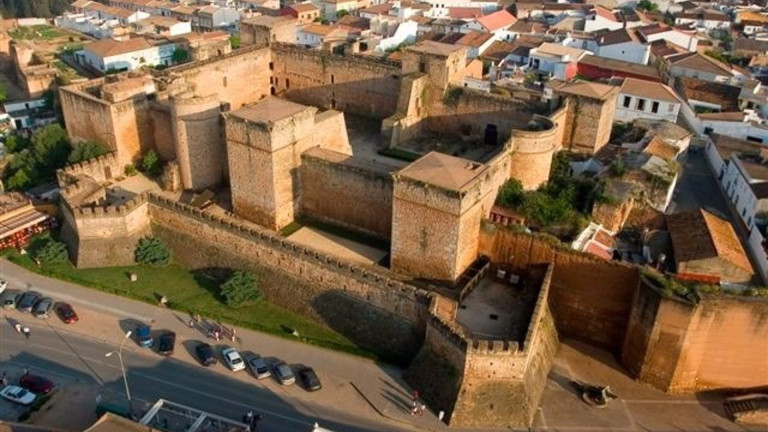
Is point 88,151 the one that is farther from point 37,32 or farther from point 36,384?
point 37,32

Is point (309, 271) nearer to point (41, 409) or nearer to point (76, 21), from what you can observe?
point (41, 409)

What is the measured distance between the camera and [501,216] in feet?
101

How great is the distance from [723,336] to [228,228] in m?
21.0

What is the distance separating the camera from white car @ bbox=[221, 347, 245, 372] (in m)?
26.6

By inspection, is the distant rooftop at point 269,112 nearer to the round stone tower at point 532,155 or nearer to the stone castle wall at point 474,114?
the round stone tower at point 532,155

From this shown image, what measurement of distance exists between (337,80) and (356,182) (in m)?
15.9

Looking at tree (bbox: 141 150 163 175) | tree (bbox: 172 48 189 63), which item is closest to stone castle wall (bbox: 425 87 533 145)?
tree (bbox: 141 150 163 175)

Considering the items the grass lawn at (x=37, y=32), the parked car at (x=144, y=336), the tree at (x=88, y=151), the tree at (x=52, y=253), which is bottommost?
the grass lawn at (x=37, y=32)

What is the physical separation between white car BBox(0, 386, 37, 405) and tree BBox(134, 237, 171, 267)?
8.72m

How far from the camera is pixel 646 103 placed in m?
47.2

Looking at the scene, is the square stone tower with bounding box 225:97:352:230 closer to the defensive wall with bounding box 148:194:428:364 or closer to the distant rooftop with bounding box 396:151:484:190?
the defensive wall with bounding box 148:194:428:364

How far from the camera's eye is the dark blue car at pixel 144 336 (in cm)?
2781

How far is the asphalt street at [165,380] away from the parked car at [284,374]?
268 millimetres

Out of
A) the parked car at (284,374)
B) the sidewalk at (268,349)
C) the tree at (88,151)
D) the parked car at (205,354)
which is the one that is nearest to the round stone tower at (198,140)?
the tree at (88,151)
